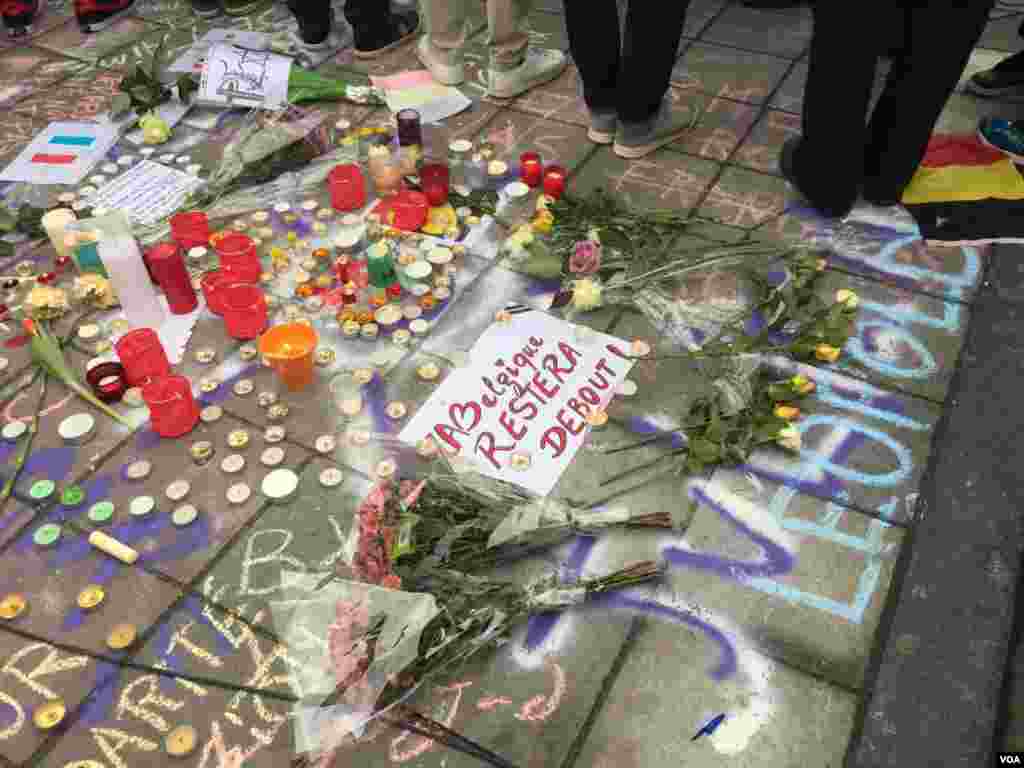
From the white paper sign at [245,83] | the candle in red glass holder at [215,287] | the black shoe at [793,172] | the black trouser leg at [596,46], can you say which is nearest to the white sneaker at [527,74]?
the black trouser leg at [596,46]

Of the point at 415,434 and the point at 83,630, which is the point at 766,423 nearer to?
the point at 415,434

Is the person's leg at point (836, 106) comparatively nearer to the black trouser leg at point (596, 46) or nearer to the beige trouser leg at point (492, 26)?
the black trouser leg at point (596, 46)

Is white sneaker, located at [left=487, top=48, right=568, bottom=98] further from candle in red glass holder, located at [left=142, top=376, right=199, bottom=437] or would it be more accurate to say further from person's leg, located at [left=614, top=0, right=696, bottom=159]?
candle in red glass holder, located at [left=142, top=376, right=199, bottom=437]

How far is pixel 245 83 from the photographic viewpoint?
389 cm

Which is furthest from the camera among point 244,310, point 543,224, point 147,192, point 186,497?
point 147,192

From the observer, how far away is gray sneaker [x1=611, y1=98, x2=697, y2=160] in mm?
3541

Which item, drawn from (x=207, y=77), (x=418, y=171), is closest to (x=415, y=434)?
(x=418, y=171)

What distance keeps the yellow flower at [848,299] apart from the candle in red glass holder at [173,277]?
7.52 feet

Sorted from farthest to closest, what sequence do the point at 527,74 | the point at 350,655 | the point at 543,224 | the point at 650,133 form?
the point at 527,74
the point at 650,133
the point at 543,224
the point at 350,655

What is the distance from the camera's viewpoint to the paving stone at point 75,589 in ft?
6.73

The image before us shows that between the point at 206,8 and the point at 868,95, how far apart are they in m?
3.99

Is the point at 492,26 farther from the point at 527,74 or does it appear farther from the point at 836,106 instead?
the point at 836,106

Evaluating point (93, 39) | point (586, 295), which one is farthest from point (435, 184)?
point (93, 39)

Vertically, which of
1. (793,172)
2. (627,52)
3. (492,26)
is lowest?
(793,172)
